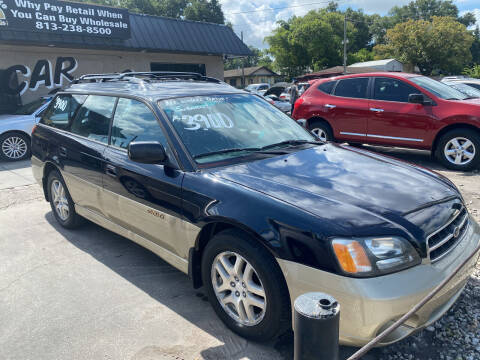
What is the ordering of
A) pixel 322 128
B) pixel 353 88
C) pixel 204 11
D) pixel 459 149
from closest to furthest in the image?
pixel 459 149, pixel 353 88, pixel 322 128, pixel 204 11

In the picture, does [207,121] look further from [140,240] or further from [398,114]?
[398,114]

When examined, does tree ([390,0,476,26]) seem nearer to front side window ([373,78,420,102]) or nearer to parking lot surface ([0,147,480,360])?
front side window ([373,78,420,102])

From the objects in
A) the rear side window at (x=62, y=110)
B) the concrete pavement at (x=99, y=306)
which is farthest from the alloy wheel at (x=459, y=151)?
the rear side window at (x=62, y=110)

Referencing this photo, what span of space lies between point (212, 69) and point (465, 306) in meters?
16.6

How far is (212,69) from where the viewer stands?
59.4 feet

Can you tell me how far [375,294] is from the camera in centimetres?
204

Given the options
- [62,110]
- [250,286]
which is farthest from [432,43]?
[250,286]

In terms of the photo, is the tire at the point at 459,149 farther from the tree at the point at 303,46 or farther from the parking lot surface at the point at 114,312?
the tree at the point at 303,46

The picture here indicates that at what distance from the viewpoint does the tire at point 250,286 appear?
232 cm

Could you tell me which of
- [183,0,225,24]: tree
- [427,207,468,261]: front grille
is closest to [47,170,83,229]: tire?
[427,207,468,261]: front grille

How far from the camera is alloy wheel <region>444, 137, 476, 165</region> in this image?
6582 mm

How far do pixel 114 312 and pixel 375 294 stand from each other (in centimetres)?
198

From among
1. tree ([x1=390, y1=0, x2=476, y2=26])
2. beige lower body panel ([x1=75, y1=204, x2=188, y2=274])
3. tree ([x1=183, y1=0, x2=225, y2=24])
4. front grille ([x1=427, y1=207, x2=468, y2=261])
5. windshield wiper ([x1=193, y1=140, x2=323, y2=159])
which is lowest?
beige lower body panel ([x1=75, y1=204, x2=188, y2=274])

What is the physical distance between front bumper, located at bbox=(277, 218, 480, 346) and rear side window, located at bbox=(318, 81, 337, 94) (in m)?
6.44
